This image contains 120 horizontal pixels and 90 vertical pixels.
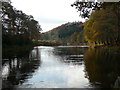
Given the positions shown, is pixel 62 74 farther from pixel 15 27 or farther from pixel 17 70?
pixel 15 27

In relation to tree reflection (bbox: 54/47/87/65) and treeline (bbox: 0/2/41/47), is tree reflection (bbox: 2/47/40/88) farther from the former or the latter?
treeline (bbox: 0/2/41/47)

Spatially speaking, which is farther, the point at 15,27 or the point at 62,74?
the point at 15,27

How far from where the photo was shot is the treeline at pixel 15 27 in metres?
65.9

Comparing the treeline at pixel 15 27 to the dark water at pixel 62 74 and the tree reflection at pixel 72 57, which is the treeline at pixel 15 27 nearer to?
the tree reflection at pixel 72 57

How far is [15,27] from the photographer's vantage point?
97.2 m

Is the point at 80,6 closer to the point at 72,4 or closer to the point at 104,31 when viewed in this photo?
the point at 72,4

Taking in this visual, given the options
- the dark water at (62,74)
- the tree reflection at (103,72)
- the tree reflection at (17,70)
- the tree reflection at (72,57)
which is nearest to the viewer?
the dark water at (62,74)

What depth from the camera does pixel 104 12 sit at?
5672 cm

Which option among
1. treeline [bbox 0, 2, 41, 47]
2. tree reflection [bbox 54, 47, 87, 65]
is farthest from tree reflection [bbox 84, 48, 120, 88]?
treeline [bbox 0, 2, 41, 47]

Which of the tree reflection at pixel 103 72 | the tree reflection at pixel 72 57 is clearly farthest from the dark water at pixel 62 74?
the tree reflection at pixel 72 57

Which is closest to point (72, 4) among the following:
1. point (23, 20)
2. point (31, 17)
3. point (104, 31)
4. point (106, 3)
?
point (106, 3)

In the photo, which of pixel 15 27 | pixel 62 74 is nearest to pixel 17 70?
pixel 62 74

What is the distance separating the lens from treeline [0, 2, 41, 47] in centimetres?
6588

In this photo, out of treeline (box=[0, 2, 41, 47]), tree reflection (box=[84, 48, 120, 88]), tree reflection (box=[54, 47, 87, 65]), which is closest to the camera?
tree reflection (box=[84, 48, 120, 88])
